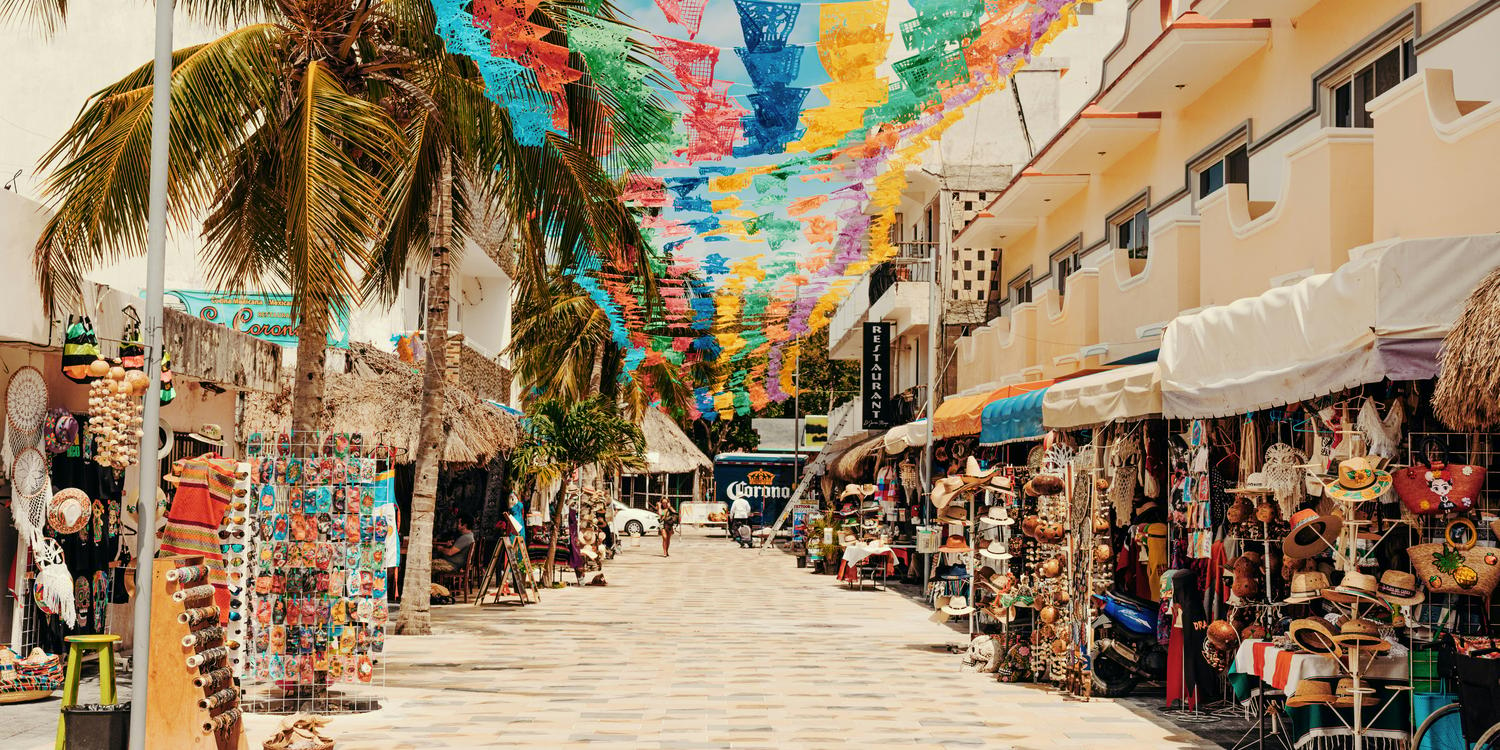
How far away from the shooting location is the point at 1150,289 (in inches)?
645

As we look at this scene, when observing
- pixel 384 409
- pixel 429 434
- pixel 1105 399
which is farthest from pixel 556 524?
pixel 1105 399

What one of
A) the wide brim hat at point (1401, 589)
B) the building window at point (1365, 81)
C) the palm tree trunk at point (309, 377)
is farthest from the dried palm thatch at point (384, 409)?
the wide brim hat at point (1401, 589)

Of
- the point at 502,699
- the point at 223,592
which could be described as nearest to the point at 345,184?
the point at 223,592

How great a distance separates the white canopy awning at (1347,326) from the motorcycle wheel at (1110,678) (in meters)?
3.50

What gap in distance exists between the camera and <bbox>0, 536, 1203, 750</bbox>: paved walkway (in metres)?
10.7

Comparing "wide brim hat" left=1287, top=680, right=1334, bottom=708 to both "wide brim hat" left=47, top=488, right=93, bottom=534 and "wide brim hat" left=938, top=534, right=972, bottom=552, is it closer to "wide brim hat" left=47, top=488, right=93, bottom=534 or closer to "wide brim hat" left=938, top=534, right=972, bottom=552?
"wide brim hat" left=938, top=534, right=972, bottom=552

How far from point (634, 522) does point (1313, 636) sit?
46375 mm

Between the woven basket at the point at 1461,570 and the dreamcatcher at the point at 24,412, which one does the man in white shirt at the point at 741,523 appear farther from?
the woven basket at the point at 1461,570

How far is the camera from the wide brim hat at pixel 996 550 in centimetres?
1494

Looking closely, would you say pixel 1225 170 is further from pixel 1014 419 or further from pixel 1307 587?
pixel 1307 587

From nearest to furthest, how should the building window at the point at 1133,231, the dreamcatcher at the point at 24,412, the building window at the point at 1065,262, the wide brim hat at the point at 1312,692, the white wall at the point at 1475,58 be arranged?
1. the wide brim hat at the point at 1312,692
2. the white wall at the point at 1475,58
3. the dreamcatcher at the point at 24,412
4. the building window at the point at 1133,231
5. the building window at the point at 1065,262

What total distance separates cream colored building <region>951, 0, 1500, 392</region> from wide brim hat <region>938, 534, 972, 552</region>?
9.10ft

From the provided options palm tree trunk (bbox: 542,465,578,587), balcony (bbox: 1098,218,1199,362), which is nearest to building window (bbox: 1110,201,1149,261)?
balcony (bbox: 1098,218,1199,362)

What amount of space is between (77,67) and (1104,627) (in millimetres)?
14026
